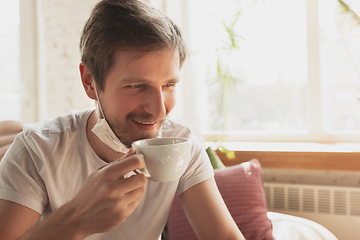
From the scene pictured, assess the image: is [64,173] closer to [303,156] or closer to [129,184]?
[129,184]

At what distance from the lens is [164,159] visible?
64cm

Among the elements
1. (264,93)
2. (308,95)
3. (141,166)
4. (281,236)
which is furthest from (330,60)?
(141,166)

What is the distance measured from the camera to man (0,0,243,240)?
862 millimetres

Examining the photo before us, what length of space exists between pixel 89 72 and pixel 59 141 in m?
0.24

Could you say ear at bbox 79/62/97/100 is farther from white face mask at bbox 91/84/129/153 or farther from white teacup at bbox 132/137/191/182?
white teacup at bbox 132/137/191/182

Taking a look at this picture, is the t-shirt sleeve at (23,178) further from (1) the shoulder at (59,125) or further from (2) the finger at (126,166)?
(2) the finger at (126,166)

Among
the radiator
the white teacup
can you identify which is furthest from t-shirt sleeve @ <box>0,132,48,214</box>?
the radiator

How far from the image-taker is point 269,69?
8.33ft

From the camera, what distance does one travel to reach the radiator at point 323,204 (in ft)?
6.25

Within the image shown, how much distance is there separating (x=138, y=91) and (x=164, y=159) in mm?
315

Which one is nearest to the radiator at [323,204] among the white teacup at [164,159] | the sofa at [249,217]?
the sofa at [249,217]

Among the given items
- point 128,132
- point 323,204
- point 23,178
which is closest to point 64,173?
point 23,178

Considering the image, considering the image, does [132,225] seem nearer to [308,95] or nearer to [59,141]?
[59,141]

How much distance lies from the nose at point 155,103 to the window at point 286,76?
1271mm
